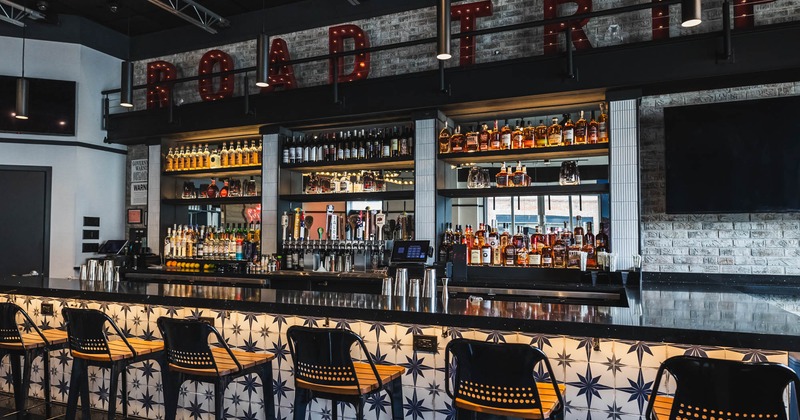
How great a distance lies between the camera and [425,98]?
557cm

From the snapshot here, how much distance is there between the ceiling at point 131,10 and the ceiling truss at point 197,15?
0.36 ft

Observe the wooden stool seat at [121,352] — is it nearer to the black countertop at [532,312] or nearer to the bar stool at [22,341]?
the black countertop at [532,312]

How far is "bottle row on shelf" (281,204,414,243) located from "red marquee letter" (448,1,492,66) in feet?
6.19

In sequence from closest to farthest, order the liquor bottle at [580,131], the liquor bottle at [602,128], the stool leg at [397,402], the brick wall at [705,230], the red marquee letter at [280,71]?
the stool leg at [397,402] < the brick wall at [705,230] < the liquor bottle at [602,128] < the liquor bottle at [580,131] < the red marquee letter at [280,71]

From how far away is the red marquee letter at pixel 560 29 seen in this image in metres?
5.34

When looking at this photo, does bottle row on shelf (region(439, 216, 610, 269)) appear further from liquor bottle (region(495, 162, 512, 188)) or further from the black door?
the black door

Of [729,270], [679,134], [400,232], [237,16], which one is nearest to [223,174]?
[237,16]

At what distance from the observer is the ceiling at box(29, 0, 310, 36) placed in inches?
276

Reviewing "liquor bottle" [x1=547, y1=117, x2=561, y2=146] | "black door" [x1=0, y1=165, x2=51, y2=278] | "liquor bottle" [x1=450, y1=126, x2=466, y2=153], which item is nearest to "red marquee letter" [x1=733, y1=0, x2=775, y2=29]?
"liquor bottle" [x1=547, y1=117, x2=561, y2=146]

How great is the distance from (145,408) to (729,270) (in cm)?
503

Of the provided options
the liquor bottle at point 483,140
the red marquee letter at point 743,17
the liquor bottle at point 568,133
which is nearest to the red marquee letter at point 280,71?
the liquor bottle at point 483,140

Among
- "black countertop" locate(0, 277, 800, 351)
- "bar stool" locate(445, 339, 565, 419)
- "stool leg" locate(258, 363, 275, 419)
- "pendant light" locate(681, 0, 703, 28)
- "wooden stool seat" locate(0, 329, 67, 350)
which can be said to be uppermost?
"pendant light" locate(681, 0, 703, 28)

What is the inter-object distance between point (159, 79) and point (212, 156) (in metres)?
1.65

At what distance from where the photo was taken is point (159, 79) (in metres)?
7.79
